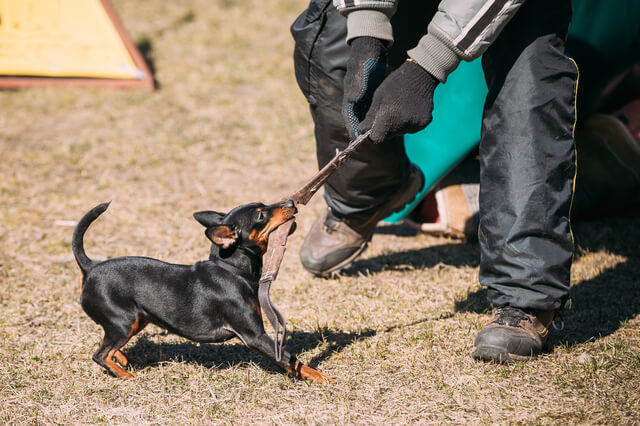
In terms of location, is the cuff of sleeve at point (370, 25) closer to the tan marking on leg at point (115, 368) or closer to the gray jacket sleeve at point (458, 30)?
the gray jacket sleeve at point (458, 30)

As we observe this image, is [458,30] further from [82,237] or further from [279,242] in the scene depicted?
[82,237]

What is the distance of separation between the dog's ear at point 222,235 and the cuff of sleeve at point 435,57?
99 cm

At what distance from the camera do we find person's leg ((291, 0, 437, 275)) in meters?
3.04

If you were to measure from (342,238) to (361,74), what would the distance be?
1195mm

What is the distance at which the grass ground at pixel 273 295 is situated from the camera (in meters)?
2.49

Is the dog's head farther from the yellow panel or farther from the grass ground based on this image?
the yellow panel

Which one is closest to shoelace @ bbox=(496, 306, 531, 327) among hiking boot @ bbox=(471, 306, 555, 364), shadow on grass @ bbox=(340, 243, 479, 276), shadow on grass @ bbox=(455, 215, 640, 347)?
hiking boot @ bbox=(471, 306, 555, 364)

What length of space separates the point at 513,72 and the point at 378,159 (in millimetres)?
831

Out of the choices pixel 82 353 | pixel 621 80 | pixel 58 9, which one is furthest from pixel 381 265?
pixel 58 9

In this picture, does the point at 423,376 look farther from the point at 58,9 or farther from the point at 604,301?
the point at 58,9

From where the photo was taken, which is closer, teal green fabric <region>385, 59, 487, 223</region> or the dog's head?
the dog's head

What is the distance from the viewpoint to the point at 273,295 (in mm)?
3498

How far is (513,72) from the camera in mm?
2605

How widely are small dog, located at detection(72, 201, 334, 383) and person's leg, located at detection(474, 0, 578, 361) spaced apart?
0.83 meters
